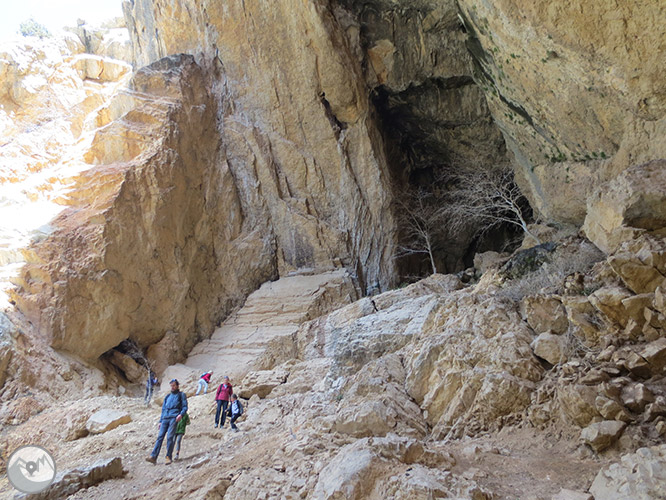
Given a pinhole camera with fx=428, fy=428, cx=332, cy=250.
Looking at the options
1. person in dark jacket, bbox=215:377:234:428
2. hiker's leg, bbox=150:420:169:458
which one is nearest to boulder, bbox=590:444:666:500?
hiker's leg, bbox=150:420:169:458

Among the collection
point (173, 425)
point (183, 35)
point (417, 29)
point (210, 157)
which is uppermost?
point (183, 35)

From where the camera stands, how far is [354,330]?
798cm

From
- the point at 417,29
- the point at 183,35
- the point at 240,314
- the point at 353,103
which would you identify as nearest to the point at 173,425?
the point at 240,314

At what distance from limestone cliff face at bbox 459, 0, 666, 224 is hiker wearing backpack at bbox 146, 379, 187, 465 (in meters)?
7.72

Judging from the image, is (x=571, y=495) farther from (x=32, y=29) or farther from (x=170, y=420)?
(x=32, y=29)

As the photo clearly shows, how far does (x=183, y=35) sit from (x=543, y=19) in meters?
16.3

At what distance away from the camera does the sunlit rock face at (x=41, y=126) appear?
14133 mm

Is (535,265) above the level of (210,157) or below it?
below

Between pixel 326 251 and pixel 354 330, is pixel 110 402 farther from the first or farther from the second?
pixel 326 251

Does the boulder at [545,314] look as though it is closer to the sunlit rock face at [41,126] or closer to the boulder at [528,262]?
the boulder at [528,262]

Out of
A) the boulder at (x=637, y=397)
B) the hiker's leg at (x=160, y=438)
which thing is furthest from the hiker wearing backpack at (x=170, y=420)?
the boulder at (x=637, y=397)

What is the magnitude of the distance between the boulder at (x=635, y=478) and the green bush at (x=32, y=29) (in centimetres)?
3541

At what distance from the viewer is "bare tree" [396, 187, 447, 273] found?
16688mm

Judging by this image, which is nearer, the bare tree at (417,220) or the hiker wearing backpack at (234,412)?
the hiker wearing backpack at (234,412)
